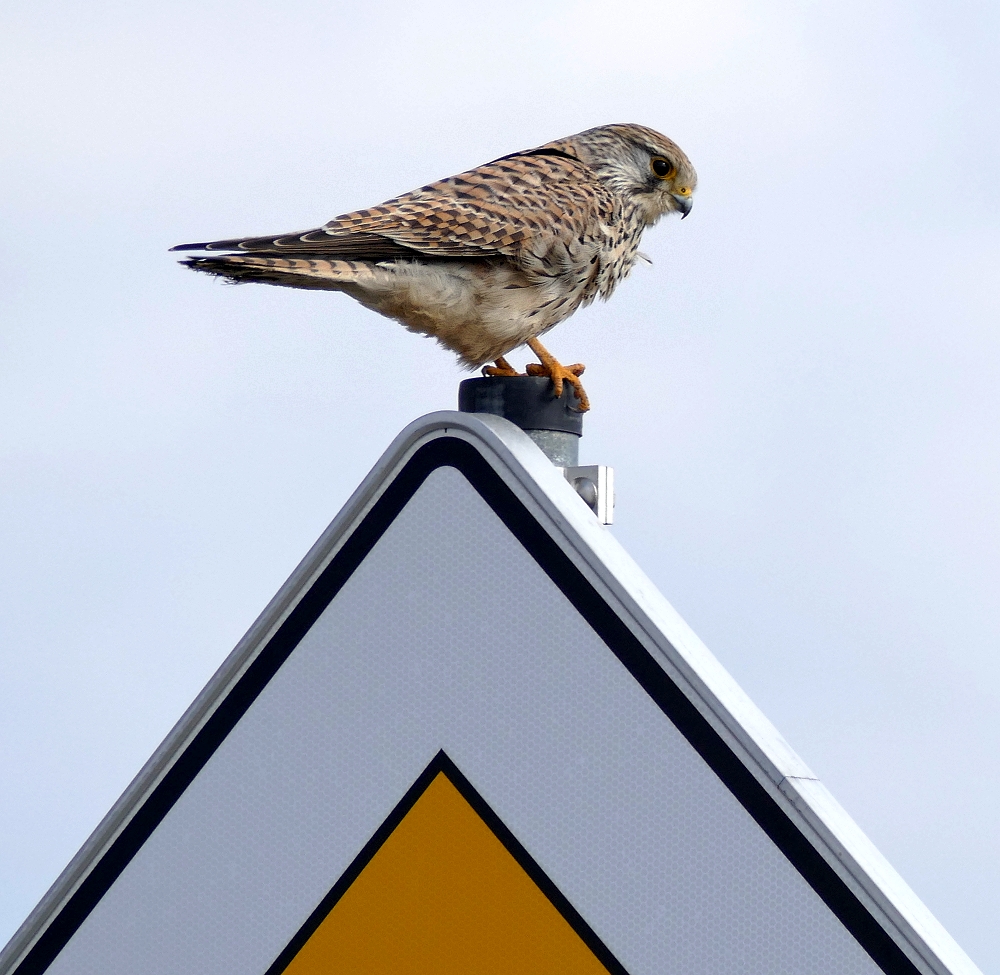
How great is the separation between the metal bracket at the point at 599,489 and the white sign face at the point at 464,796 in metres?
0.13

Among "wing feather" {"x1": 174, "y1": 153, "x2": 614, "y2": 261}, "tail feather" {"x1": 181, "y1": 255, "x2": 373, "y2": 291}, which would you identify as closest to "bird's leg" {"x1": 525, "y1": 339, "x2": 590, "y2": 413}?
"wing feather" {"x1": 174, "y1": 153, "x2": 614, "y2": 261}

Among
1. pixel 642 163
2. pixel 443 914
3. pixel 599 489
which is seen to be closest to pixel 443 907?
pixel 443 914

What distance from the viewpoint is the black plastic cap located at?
145cm

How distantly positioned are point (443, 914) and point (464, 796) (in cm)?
10

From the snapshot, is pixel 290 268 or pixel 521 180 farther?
pixel 521 180

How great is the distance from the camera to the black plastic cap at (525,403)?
4.75 feet

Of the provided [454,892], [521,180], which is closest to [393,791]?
[454,892]

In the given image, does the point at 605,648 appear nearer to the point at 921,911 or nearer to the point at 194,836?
the point at 921,911

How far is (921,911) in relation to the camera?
3.51ft

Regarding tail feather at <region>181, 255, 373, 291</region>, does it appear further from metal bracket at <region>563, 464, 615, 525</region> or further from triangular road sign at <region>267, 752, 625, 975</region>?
triangular road sign at <region>267, 752, 625, 975</region>

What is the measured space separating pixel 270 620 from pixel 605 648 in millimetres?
328

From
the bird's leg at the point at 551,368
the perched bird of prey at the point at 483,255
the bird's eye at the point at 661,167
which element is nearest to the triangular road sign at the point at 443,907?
the bird's leg at the point at 551,368

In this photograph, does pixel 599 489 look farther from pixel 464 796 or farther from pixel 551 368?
pixel 551 368

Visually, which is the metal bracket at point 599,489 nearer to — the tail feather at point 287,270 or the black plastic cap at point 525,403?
the black plastic cap at point 525,403
